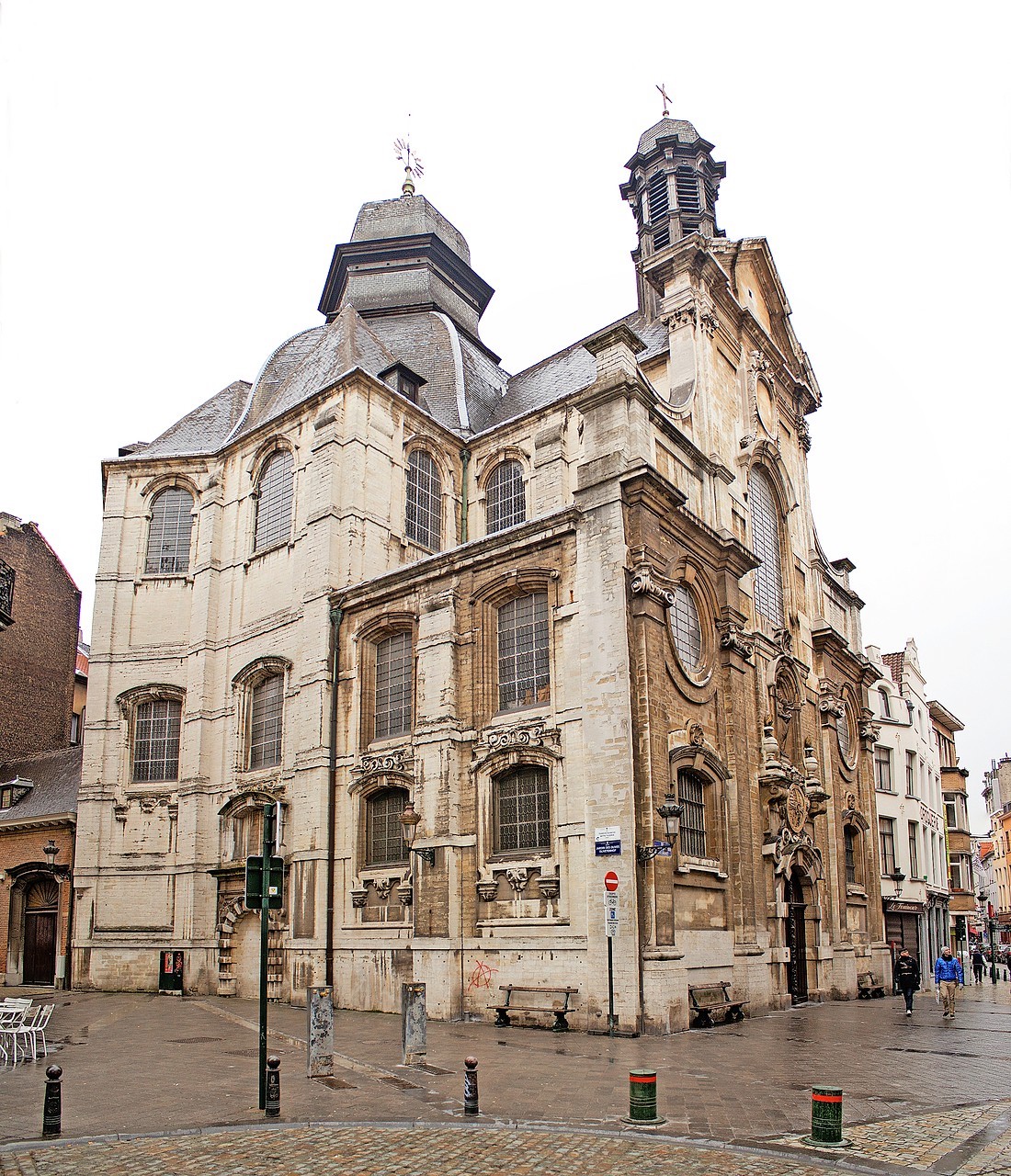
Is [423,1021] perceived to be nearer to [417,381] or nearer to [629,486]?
[629,486]

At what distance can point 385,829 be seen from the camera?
22.6m

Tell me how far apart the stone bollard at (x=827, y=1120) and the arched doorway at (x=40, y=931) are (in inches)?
995

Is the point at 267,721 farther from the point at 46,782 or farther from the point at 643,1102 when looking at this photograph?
the point at 643,1102

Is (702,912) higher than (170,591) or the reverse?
the reverse

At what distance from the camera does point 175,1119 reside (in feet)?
32.4

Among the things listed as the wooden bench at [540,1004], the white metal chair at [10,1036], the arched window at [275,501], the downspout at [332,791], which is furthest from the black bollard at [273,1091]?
the arched window at [275,501]

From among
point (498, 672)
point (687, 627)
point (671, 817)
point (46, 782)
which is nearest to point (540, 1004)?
point (671, 817)

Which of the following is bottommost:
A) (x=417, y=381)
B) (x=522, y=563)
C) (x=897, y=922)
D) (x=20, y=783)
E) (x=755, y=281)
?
(x=897, y=922)

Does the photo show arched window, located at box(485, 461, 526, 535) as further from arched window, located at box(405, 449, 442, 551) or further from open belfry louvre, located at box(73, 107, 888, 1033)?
arched window, located at box(405, 449, 442, 551)

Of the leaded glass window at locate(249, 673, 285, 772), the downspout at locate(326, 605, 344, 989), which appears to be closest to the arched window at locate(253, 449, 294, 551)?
the leaded glass window at locate(249, 673, 285, 772)

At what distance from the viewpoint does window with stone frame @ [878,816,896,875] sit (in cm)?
3616

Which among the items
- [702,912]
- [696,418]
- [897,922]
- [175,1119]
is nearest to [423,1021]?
[175,1119]

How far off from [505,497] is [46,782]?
16.7m

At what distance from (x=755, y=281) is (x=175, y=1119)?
1069 inches
